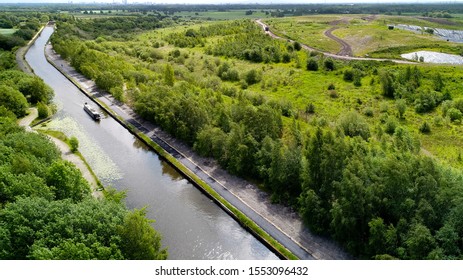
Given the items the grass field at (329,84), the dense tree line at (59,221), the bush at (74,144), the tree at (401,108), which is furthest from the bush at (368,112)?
the bush at (74,144)

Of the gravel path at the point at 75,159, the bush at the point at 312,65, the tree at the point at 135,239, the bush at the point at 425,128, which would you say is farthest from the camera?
the bush at the point at 312,65

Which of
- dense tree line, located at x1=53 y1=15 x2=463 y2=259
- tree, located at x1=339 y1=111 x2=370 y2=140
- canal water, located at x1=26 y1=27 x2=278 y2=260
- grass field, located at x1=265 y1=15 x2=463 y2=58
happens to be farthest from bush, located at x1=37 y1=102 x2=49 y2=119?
grass field, located at x1=265 y1=15 x2=463 y2=58

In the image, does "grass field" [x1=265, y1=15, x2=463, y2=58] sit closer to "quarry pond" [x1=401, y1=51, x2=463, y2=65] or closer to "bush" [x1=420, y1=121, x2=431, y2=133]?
"quarry pond" [x1=401, y1=51, x2=463, y2=65]

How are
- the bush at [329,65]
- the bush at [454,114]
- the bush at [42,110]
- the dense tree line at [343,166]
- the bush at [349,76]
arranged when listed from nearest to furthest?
the dense tree line at [343,166]
the bush at [454,114]
the bush at [42,110]
the bush at [349,76]
the bush at [329,65]

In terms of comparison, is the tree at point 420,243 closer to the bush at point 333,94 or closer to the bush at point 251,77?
the bush at point 333,94

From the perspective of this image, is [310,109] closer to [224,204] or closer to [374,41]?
[224,204]

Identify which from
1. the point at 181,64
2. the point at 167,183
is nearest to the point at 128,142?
the point at 167,183
